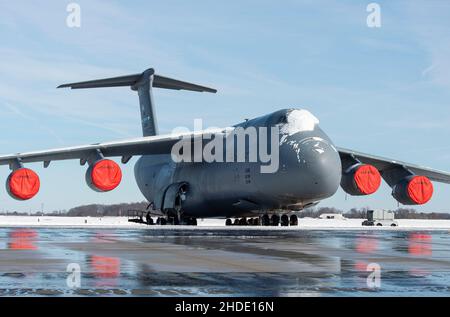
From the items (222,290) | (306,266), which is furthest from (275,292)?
(306,266)

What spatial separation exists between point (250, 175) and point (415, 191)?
7.93 meters

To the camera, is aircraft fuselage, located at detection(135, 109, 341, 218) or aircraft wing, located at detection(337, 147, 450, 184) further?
aircraft wing, located at detection(337, 147, 450, 184)

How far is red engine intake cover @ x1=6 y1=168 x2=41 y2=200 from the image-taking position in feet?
91.8

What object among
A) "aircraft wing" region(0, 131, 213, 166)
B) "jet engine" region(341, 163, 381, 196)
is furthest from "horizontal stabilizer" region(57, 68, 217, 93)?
"jet engine" region(341, 163, 381, 196)

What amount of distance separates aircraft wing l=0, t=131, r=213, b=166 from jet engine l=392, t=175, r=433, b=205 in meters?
10.1

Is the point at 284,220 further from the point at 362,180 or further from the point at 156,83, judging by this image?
the point at 156,83

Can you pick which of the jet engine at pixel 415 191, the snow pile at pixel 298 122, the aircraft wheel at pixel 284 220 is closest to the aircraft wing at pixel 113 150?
the aircraft wheel at pixel 284 220

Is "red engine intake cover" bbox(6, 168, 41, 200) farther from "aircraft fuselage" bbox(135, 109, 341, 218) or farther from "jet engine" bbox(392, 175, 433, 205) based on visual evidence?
"jet engine" bbox(392, 175, 433, 205)

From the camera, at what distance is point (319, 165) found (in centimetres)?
2672

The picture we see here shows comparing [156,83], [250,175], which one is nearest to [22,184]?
[250,175]

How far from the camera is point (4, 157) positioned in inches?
1144

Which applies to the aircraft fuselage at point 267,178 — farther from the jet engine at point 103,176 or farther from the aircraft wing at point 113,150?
the jet engine at point 103,176

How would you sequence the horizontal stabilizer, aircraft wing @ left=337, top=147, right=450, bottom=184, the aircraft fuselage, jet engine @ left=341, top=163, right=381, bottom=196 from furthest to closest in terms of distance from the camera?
the horizontal stabilizer → aircraft wing @ left=337, top=147, right=450, bottom=184 → jet engine @ left=341, top=163, right=381, bottom=196 → the aircraft fuselage
